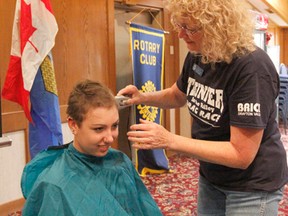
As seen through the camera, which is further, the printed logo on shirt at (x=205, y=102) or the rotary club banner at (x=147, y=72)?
the rotary club banner at (x=147, y=72)

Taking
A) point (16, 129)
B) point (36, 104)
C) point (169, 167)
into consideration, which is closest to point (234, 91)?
point (36, 104)

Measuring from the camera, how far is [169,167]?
4.46 m

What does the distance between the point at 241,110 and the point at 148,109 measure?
2851 mm

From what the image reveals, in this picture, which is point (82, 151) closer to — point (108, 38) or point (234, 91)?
point (234, 91)

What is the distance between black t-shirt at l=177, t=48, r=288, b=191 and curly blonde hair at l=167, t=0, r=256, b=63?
1.6 inches

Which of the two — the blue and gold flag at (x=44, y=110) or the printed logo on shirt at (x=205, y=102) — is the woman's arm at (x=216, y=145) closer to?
the printed logo on shirt at (x=205, y=102)

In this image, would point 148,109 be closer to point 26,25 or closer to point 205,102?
point 26,25

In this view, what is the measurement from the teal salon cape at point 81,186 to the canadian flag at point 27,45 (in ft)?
2.86

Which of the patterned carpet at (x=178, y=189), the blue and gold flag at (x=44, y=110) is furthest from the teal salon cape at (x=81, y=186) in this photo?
the patterned carpet at (x=178, y=189)

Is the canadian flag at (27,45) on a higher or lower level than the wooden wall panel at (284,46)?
lower

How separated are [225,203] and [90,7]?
2708mm

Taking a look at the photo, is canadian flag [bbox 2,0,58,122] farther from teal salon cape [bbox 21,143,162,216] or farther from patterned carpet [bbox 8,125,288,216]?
patterned carpet [bbox 8,125,288,216]

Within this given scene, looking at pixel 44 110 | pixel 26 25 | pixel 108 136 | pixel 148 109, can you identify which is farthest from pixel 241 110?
pixel 148 109

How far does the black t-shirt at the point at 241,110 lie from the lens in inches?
46.5
